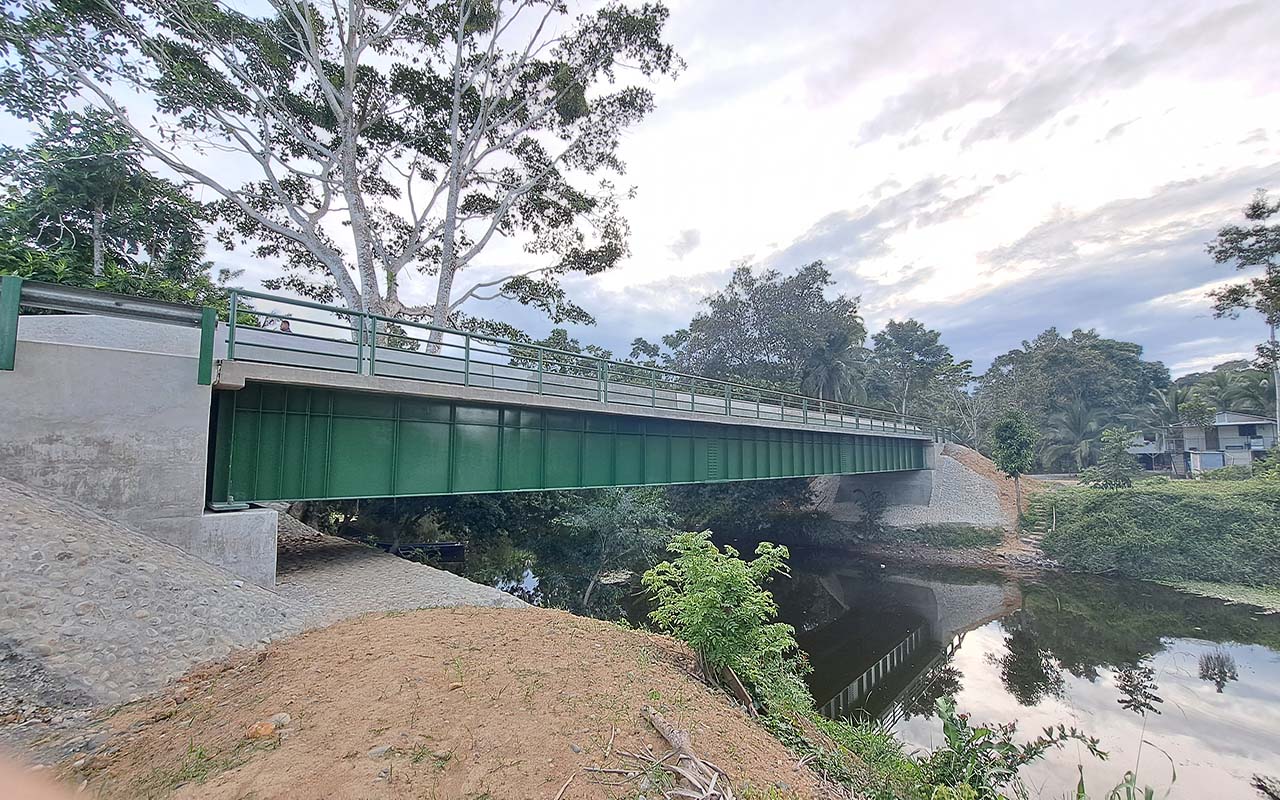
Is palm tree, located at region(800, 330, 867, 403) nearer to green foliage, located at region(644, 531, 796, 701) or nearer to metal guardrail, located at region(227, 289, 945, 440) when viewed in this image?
metal guardrail, located at region(227, 289, 945, 440)

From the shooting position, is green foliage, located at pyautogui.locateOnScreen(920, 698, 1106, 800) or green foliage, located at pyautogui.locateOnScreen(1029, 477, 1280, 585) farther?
green foliage, located at pyautogui.locateOnScreen(1029, 477, 1280, 585)

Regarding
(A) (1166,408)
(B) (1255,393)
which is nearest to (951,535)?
(B) (1255,393)

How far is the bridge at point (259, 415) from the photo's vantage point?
6984 millimetres

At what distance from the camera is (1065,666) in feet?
47.5

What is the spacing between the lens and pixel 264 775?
365 centimetres

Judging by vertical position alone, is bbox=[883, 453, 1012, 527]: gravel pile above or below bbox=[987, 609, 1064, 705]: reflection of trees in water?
above

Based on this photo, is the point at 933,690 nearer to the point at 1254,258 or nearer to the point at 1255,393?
the point at 1254,258

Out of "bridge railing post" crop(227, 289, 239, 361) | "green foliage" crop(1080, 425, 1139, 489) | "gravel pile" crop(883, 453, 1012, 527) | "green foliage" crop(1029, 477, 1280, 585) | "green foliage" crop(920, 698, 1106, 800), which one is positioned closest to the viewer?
"green foliage" crop(920, 698, 1106, 800)

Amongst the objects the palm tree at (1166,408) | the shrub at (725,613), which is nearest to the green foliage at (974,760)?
the shrub at (725,613)

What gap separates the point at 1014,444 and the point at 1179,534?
7088 millimetres

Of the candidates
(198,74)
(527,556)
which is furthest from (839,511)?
(198,74)

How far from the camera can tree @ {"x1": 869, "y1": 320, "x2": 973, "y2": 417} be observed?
51.1m

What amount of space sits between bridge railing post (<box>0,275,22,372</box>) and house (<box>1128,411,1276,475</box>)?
56.3 metres

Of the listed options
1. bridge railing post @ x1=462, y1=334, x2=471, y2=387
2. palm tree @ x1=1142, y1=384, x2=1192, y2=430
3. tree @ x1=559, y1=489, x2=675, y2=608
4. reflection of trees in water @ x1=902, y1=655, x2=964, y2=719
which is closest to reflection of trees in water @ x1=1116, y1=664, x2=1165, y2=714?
reflection of trees in water @ x1=902, y1=655, x2=964, y2=719
